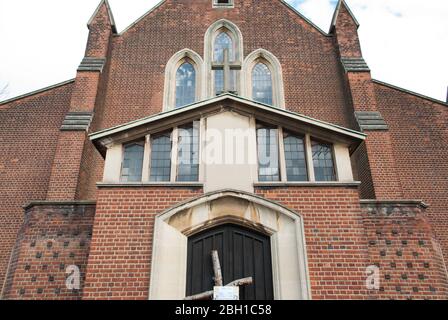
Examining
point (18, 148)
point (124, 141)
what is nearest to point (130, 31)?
point (18, 148)

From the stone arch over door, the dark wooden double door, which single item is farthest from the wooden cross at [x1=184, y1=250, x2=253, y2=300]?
the stone arch over door

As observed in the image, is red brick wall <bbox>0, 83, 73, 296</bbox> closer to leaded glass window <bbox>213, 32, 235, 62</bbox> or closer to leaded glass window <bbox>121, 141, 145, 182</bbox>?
leaded glass window <bbox>121, 141, 145, 182</bbox>

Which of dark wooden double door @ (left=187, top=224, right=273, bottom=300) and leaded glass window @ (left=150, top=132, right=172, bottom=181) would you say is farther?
leaded glass window @ (left=150, top=132, right=172, bottom=181)

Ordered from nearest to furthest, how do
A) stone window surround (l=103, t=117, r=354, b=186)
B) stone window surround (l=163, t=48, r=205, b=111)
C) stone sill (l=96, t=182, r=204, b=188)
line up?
stone sill (l=96, t=182, r=204, b=188)
stone window surround (l=103, t=117, r=354, b=186)
stone window surround (l=163, t=48, r=205, b=111)

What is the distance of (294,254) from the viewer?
7.68 m

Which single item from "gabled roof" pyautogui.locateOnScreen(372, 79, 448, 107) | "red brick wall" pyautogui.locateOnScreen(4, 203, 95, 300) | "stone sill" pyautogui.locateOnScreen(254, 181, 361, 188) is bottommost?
"red brick wall" pyautogui.locateOnScreen(4, 203, 95, 300)

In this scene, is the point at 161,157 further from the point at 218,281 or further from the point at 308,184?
the point at 308,184

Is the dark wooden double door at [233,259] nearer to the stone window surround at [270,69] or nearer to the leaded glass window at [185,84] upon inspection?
the stone window surround at [270,69]

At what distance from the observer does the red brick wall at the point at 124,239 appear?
24.2 ft

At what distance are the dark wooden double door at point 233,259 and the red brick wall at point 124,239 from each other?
94 centimetres

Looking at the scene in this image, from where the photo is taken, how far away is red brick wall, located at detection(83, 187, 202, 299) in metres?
7.36

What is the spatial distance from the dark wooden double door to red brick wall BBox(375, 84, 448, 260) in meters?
7.88

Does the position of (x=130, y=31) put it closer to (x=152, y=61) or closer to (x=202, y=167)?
(x=152, y=61)

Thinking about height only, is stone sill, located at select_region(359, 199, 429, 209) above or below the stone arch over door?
above
